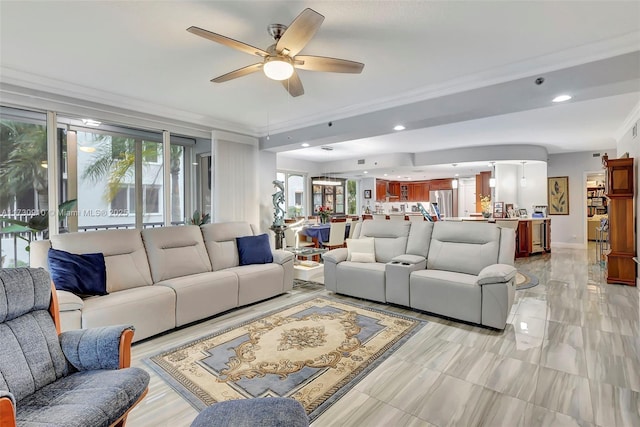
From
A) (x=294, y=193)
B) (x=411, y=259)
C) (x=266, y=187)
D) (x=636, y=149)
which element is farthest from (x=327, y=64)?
(x=294, y=193)

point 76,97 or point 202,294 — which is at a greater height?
point 76,97

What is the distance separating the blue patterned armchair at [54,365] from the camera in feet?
4.56

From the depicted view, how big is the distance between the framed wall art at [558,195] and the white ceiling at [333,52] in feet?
14.7

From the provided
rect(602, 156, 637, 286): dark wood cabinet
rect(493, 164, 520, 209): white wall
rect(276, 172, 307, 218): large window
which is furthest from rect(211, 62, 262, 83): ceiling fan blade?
rect(493, 164, 520, 209): white wall

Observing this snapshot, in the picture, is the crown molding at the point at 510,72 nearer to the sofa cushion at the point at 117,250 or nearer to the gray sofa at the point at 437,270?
the gray sofa at the point at 437,270

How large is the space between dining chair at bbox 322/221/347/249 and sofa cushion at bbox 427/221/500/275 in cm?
293

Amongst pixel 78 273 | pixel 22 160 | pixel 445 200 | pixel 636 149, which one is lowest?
pixel 78 273

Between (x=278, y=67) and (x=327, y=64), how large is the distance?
380mm

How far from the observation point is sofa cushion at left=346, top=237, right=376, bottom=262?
4.48 meters

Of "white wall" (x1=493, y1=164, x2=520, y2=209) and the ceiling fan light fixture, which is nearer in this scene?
the ceiling fan light fixture

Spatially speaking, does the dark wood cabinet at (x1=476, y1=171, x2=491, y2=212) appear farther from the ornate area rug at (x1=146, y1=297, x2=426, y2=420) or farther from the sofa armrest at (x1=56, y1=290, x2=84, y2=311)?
the sofa armrest at (x1=56, y1=290, x2=84, y2=311)

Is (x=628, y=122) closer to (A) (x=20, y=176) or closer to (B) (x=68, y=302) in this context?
(B) (x=68, y=302)

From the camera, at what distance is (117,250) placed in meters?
3.43

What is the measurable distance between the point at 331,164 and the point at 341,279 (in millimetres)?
5558
